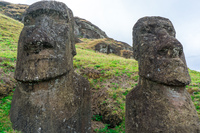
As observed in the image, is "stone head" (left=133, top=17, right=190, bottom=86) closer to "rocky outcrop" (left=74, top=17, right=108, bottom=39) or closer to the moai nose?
the moai nose

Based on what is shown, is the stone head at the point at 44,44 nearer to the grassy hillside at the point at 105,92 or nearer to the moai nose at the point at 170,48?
the grassy hillside at the point at 105,92

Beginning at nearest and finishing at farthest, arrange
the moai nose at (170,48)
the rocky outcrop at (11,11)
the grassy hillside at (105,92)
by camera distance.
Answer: the moai nose at (170,48) < the grassy hillside at (105,92) < the rocky outcrop at (11,11)

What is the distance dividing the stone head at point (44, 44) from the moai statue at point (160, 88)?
1.58m

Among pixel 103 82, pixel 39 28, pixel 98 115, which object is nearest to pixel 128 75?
pixel 103 82

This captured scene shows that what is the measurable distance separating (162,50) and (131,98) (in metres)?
1.18

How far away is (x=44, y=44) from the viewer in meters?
2.84

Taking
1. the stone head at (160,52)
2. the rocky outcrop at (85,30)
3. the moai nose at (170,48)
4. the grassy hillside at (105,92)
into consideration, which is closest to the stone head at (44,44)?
Answer: the grassy hillside at (105,92)

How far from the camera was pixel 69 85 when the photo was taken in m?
3.17

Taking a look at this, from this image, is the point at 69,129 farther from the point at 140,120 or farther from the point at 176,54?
the point at 176,54

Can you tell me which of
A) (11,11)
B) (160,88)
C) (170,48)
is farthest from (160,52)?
(11,11)

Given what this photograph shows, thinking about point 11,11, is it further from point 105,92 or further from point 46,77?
point 46,77

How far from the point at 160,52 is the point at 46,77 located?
7.07ft

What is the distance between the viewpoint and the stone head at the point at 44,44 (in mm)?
2744

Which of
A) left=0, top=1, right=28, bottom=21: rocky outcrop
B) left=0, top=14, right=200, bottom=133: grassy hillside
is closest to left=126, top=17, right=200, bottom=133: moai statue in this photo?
left=0, top=14, right=200, bottom=133: grassy hillside
